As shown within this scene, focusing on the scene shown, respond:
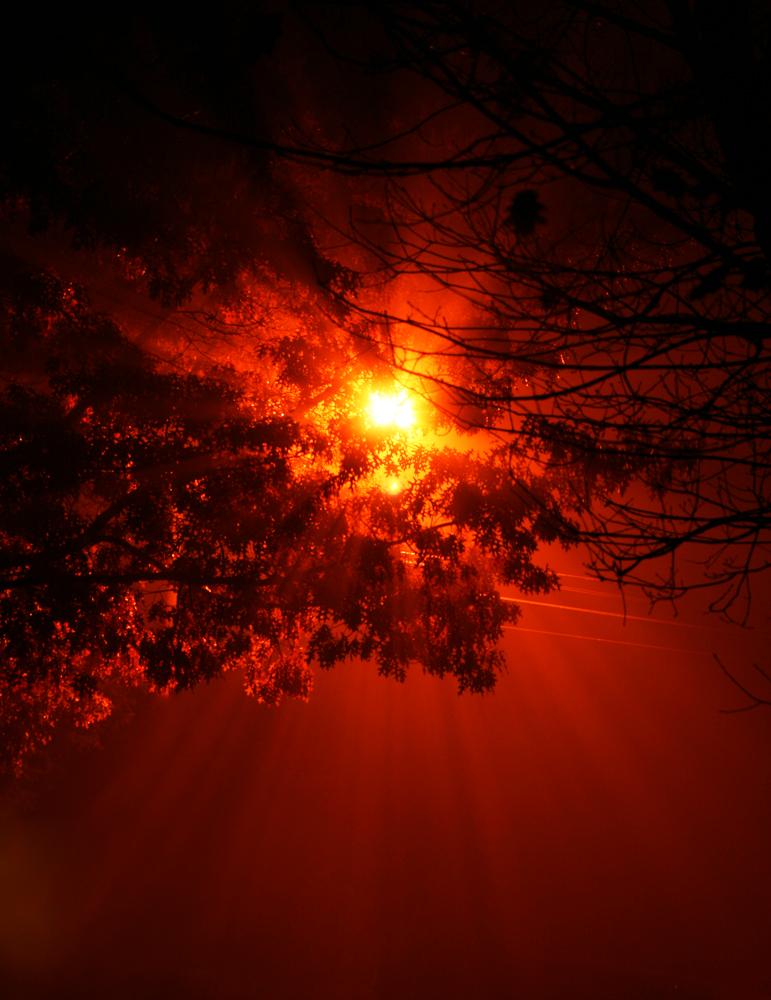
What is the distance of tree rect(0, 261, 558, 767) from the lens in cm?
526

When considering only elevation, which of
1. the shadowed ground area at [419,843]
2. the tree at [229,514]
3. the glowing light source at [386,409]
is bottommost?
the shadowed ground area at [419,843]

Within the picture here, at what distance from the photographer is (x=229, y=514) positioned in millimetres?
5512

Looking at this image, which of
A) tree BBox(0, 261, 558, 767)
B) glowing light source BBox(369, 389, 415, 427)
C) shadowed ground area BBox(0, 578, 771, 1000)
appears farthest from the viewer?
shadowed ground area BBox(0, 578, 771, 1000)

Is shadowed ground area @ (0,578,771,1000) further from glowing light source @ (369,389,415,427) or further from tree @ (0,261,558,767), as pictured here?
glowing light source @ (369,389,415,427)

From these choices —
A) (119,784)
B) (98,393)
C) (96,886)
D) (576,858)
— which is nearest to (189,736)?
(119,784)

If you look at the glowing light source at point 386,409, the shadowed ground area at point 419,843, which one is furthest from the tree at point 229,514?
the shadowed ground area at point 419,843

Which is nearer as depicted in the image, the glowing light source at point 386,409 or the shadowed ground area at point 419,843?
the glowing light source at point 386,409

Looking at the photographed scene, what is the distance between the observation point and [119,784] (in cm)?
1658

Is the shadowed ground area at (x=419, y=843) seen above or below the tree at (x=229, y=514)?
below

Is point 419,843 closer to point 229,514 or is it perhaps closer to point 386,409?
point 229,514

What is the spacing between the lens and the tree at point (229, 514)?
5.26m

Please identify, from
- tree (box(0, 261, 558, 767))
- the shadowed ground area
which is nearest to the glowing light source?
tree (box(0, 261, 558, 767))

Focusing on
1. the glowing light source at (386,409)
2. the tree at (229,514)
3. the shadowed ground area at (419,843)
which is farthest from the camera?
the shadowed ground area at (419,843)

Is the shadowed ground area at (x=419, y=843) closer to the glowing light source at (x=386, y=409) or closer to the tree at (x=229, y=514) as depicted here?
the tree at (x=229, y=514)
